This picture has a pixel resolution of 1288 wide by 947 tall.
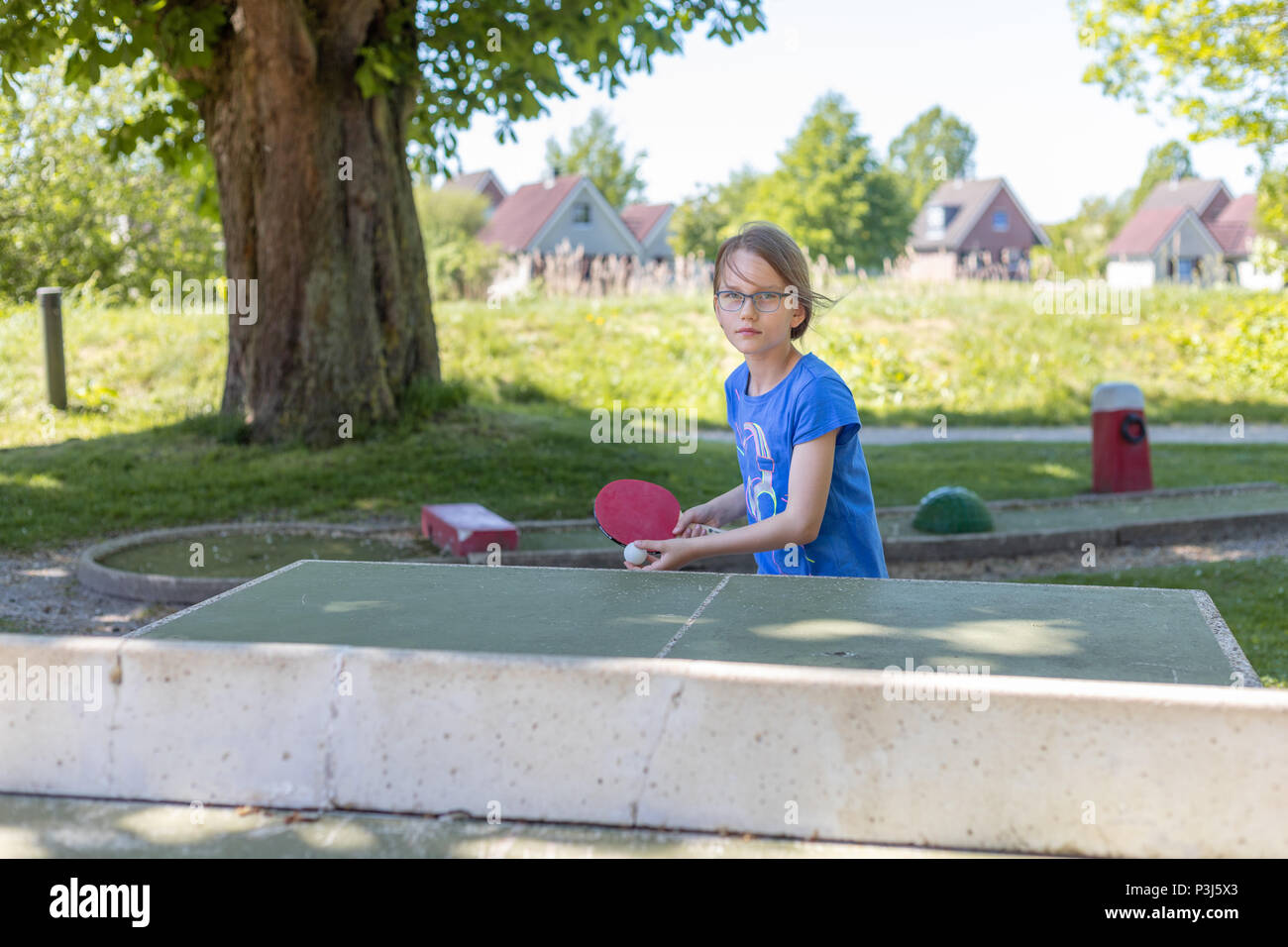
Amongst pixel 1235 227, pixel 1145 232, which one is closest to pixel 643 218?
pixel 1145 232

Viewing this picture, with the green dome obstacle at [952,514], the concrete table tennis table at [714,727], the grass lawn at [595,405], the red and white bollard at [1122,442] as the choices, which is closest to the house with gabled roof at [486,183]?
the grass lawn at [595,405]

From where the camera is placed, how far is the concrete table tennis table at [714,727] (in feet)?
7.58

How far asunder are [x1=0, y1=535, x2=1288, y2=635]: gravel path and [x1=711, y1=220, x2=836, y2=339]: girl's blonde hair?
13.8 ft

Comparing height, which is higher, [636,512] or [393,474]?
[636,512]

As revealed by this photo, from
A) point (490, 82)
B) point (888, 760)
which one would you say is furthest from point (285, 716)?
point (490, 82)

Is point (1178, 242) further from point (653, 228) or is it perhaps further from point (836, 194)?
point (653, 228)

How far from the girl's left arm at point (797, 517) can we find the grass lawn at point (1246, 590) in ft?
9.56

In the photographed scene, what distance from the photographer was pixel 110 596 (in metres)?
7.30

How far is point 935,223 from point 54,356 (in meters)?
67.5

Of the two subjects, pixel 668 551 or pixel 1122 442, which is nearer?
pixel 668 551

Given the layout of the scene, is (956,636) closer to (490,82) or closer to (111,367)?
(490,82)

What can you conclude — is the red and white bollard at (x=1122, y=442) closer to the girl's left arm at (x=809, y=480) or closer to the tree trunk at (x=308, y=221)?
the tree trunk at (x=308, y=221)

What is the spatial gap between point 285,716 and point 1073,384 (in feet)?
58.0
